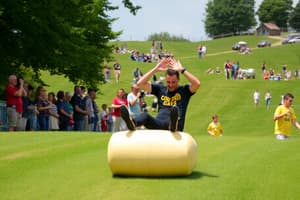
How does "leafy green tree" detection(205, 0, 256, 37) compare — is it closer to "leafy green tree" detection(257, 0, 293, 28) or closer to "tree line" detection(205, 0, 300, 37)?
"tree line" detection(205, 0, 300, 37)

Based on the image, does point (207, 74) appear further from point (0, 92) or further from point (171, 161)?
point (171, 161)

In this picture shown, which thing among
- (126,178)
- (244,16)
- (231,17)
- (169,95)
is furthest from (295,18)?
(126,178)

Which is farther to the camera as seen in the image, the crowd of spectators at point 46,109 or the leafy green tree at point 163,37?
the leafy green tree at point 163,37

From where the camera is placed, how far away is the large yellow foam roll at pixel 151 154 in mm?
10242

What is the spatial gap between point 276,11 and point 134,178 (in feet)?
514

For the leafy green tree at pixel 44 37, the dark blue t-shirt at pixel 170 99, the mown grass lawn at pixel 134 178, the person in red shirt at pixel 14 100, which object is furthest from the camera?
the leafy green tree at pixel 44 37

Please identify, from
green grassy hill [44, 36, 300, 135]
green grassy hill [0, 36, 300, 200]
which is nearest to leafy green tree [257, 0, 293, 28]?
green grassy hill [44, 36, 300, 135]

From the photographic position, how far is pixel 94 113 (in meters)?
25.7

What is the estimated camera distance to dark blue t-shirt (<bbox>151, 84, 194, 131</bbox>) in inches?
451

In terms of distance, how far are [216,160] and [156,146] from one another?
9.54 feet

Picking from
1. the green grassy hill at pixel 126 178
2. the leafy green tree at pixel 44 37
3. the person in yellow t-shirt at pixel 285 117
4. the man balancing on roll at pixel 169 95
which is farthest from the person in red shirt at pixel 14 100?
the man balancing on roll at pixel 169 95

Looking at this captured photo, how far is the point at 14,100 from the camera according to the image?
2041cm

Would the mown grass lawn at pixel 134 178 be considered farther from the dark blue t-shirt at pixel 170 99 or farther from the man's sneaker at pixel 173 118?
the dark blue t-shirt at pixel 170 99

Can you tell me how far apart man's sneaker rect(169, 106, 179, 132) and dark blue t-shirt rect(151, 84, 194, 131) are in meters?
0.91
